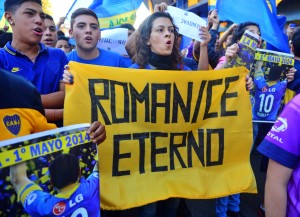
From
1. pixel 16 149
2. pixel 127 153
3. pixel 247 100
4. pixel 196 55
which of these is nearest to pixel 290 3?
pixel 196 55

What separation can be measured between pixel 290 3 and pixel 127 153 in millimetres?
10958

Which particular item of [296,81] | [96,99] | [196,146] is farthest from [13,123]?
[296,81]

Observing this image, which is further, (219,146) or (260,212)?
(260,212)

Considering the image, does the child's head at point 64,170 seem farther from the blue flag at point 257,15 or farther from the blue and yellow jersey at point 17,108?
the blue flag at point 257,15

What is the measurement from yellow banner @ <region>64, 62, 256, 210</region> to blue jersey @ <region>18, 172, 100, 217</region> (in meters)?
0.77

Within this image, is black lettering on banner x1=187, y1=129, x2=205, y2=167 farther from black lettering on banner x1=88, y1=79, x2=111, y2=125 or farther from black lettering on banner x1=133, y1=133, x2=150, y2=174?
black lettering on banner x1=88, y1=79, x2=111, y2=125

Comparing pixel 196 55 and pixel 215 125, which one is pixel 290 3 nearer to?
pixel 196 55

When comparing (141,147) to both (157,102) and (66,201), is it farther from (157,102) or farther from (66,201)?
(66,201)

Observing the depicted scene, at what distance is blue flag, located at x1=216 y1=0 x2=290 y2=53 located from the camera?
3.69m

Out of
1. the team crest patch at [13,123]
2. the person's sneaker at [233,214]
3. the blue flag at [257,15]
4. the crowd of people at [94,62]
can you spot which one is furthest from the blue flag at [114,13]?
the team crest patch at [13,123]

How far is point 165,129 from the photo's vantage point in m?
2.43

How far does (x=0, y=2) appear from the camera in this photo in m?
5.13

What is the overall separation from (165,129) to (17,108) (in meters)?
1.30

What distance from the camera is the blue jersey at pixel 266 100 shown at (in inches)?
128
